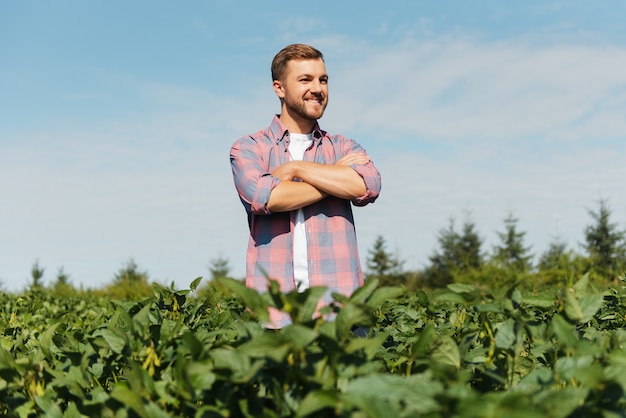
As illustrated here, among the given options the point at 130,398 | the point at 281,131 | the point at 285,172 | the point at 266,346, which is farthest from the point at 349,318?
the point at 281,131

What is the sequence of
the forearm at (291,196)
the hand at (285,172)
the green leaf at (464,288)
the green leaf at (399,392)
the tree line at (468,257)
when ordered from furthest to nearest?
the tree line at (468,257), the hand at (285,172), the forearm at (291,196), the green leaf at (464,288), the green leaf at (399,392)

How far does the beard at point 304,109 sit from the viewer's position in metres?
4.40

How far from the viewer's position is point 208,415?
Result: 197cm

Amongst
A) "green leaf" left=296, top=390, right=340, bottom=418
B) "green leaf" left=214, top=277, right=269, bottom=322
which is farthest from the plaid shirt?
"green leaf" left=296, top=390, right=340, bottom=418

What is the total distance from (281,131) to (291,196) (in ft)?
2.27

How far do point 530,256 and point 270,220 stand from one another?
45871 millimetres

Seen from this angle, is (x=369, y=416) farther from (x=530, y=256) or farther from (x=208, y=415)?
(x=530, y=256)

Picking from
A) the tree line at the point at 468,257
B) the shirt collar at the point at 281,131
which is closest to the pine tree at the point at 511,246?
the tree line at the point at 468,257

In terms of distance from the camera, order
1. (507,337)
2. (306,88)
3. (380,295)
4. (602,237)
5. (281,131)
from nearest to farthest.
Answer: (380,295) → (507,337) → (306,88) → (281,131) → (602,237)

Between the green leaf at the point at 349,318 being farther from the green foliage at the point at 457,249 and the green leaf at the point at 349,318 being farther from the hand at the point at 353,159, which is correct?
the green foliage at the point at 457,249

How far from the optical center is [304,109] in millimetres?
4395

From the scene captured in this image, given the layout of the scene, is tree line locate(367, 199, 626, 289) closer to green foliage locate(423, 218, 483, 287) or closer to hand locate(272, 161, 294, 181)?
green foliage locate(423, 218, 483, 287)

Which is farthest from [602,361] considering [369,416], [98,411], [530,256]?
[530,256]

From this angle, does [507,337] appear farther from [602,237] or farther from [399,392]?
[602,237]
